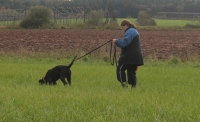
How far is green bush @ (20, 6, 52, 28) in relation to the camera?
54.5 meters

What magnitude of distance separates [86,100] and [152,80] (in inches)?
217

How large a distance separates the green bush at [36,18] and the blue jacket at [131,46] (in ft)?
158

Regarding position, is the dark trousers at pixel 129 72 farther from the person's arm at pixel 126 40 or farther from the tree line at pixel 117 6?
the tree line at pixel 117 6

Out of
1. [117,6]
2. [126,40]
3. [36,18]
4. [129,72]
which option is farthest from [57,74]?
[117,6]

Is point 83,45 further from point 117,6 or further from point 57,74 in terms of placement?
point 117,6

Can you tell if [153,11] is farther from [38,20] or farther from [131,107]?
[131,107]

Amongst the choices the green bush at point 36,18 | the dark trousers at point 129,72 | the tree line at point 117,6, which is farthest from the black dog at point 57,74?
the tree line at point 117,6

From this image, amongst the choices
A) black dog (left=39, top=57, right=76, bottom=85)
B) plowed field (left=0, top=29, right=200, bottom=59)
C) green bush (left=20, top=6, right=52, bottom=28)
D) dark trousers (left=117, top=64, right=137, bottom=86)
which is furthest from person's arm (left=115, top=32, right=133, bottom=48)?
green bush (left=20, top=6, right=52, bottom=28)

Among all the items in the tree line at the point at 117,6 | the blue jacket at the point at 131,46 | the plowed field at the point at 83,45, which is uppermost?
the tree line at the point at 117,6

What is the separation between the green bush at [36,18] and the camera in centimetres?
5450

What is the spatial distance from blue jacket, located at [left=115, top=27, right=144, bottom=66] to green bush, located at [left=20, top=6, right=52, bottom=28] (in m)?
48.2

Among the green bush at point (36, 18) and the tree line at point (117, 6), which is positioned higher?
the tree line at point (117, 6)

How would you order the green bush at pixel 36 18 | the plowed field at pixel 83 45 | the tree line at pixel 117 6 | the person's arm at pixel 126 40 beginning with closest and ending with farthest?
the person's arm at pixel 126 40, the plowed field at pixel 83 45, the green bush at pixel 36 18, the tree line at pixel 117 6

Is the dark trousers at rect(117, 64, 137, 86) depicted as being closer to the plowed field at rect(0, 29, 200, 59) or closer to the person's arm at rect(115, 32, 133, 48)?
the person's arm at rect(115, 32, 133, 48)
